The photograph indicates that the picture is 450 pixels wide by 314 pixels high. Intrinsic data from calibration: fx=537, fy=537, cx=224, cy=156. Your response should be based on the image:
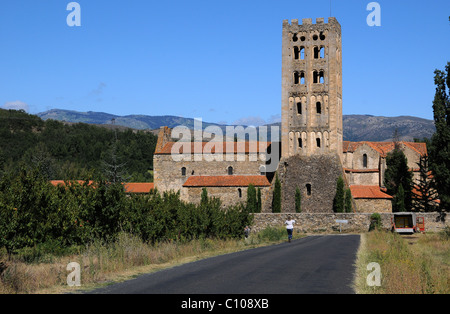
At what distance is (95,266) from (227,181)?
48.8 meters

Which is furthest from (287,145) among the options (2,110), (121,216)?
(2,110)

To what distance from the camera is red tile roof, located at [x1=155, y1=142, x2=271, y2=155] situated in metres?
68.5

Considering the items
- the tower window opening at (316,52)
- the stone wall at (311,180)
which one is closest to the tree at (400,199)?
the stone wall at (311,180)

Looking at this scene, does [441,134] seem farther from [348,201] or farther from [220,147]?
[220,147]

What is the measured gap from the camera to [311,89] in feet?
205

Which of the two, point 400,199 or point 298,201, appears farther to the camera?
point 298,201

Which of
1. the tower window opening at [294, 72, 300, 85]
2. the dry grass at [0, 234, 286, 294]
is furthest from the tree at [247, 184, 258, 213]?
the dry grass at [0, 234, 286, 294]

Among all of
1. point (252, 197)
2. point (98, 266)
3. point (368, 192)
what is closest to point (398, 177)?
point (368, 192)

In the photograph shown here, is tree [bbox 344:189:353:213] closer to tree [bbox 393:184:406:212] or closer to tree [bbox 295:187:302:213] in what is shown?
tree [bbox 295:187:302:213]

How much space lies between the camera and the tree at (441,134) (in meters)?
41.1

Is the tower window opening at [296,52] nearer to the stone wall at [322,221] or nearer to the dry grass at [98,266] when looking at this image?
the stone wall at [322,221]

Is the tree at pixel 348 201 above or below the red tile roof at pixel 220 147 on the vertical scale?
below

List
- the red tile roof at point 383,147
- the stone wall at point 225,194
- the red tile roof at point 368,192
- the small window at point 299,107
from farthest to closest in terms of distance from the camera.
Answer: the red tile roof at point 383,147 → the stone wall at point 225,194 → the small window at point 299,107 → the red tile roof at point 368,192

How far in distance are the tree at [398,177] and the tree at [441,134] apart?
51.5 ft
